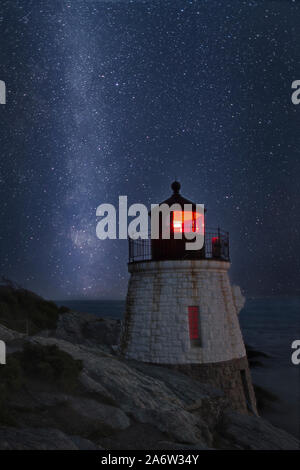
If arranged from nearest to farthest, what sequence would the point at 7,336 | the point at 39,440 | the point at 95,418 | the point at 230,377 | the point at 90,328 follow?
the point at 39,440
the point at 95,418
the point at 7,336
the point at 230,377
the point at 90,328

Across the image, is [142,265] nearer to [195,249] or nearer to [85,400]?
[195,249]

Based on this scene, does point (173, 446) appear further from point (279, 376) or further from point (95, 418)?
point (279, 376)

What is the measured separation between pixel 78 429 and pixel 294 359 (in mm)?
52059

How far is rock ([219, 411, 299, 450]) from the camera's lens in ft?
30.0

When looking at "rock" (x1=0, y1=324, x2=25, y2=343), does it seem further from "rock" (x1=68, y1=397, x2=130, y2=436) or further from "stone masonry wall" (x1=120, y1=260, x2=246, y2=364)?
"stone masonry wall" (x1=120, y1=260, x2=246, y2=364)

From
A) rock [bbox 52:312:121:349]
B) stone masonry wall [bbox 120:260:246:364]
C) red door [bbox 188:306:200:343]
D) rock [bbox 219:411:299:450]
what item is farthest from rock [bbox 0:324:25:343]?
rock [bbox 52:312:121:349]

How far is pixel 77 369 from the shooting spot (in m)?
9.00

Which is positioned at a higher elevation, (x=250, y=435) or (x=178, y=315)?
(x=178, y=315)

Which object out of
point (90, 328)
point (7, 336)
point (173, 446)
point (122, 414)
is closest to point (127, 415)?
point (122, 414)

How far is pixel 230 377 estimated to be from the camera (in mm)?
13719

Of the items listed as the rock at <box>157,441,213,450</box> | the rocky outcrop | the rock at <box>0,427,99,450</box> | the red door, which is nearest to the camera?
the rock at <box>0,427,99,450</box>

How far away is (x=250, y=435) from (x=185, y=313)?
15.8ft

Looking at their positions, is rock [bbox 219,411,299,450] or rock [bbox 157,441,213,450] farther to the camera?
rock [bbox 219,411,299,450]
